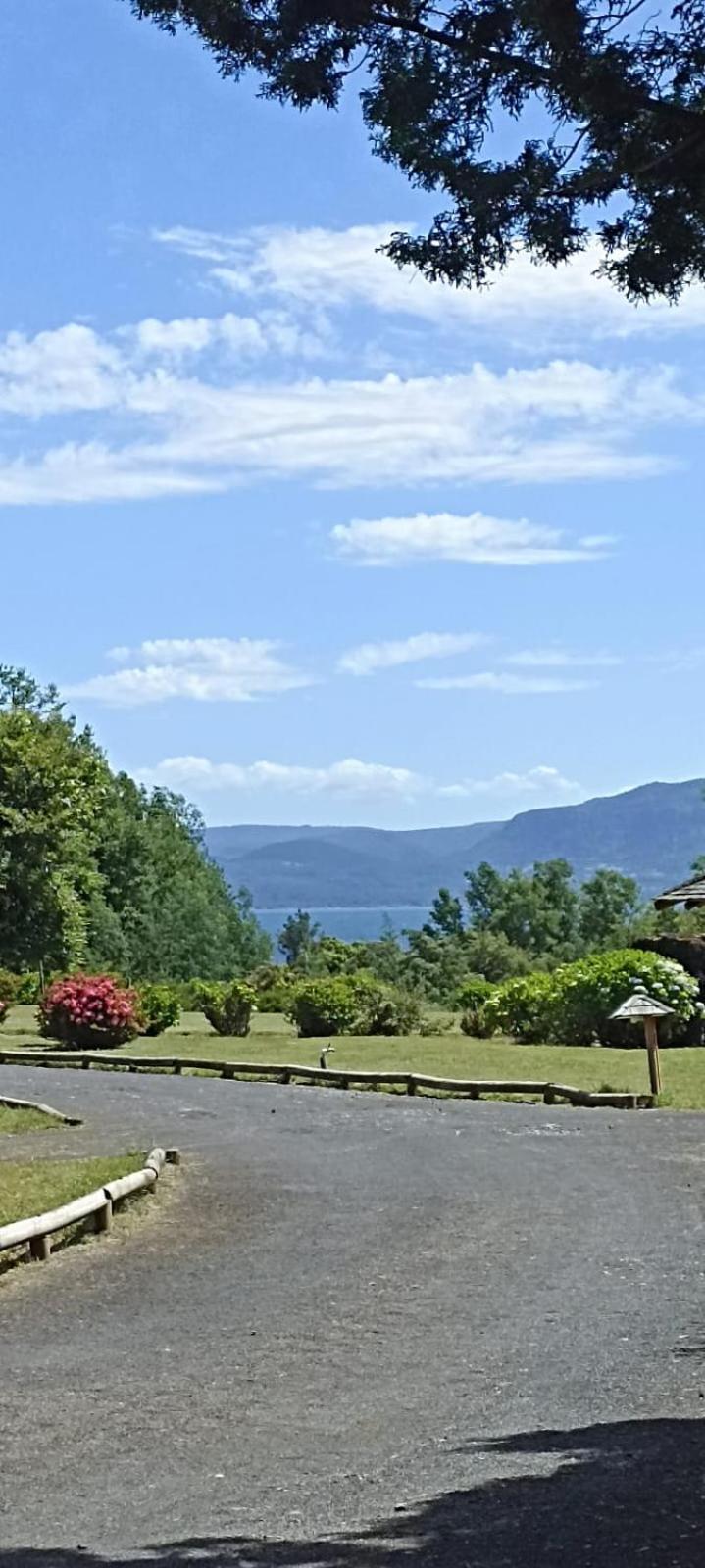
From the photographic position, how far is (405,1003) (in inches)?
1662

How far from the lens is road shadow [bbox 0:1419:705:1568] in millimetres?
6051

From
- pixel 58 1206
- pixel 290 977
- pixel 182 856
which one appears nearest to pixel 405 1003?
pixel 290 977

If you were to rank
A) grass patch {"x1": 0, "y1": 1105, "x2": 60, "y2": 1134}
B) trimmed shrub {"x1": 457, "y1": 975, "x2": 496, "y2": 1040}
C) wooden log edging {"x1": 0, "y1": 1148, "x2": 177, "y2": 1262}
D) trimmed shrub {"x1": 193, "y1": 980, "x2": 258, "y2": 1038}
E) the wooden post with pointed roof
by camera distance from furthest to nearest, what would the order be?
trimmed shrub {"x1": 193, "y1": 980, "x2": 258, "y2": 1038}, trimmed shrub {"x1": 457, "y1": 975, "x2": 496, "y2": 1040}, the wooden post with pointed roof, grass patch {"x1": 0, "y1": 1105, "x2": 60, "y2": 1134}, wooden log edging {"x1": 0, "y1": 1148, "x2": 177, "y2": 1262}

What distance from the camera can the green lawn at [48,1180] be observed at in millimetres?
15430

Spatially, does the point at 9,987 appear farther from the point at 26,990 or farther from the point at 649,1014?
the point at 649,1014

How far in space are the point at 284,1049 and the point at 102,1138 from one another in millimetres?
15769

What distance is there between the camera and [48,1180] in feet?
57.2

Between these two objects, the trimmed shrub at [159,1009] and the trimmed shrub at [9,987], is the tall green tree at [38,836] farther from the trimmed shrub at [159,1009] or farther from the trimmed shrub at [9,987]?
the trimmed shrub at [9,987]

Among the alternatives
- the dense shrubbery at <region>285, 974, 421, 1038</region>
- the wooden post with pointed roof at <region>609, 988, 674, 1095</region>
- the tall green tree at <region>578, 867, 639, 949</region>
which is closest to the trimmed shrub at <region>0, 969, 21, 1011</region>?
the dense shrubbery at <region>285, 974, 421, 1038</region>

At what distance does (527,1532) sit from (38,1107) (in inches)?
792

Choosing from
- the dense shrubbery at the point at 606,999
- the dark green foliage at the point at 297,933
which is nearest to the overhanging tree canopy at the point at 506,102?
the dense shrubbery at the point at 606,999

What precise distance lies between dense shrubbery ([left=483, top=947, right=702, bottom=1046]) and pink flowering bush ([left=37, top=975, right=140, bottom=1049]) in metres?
8.92

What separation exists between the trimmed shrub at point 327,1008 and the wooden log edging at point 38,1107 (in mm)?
14025

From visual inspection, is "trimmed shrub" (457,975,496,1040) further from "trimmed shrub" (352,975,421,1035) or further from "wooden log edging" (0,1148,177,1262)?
"wooden log edging" (0,1148,177,1262)
